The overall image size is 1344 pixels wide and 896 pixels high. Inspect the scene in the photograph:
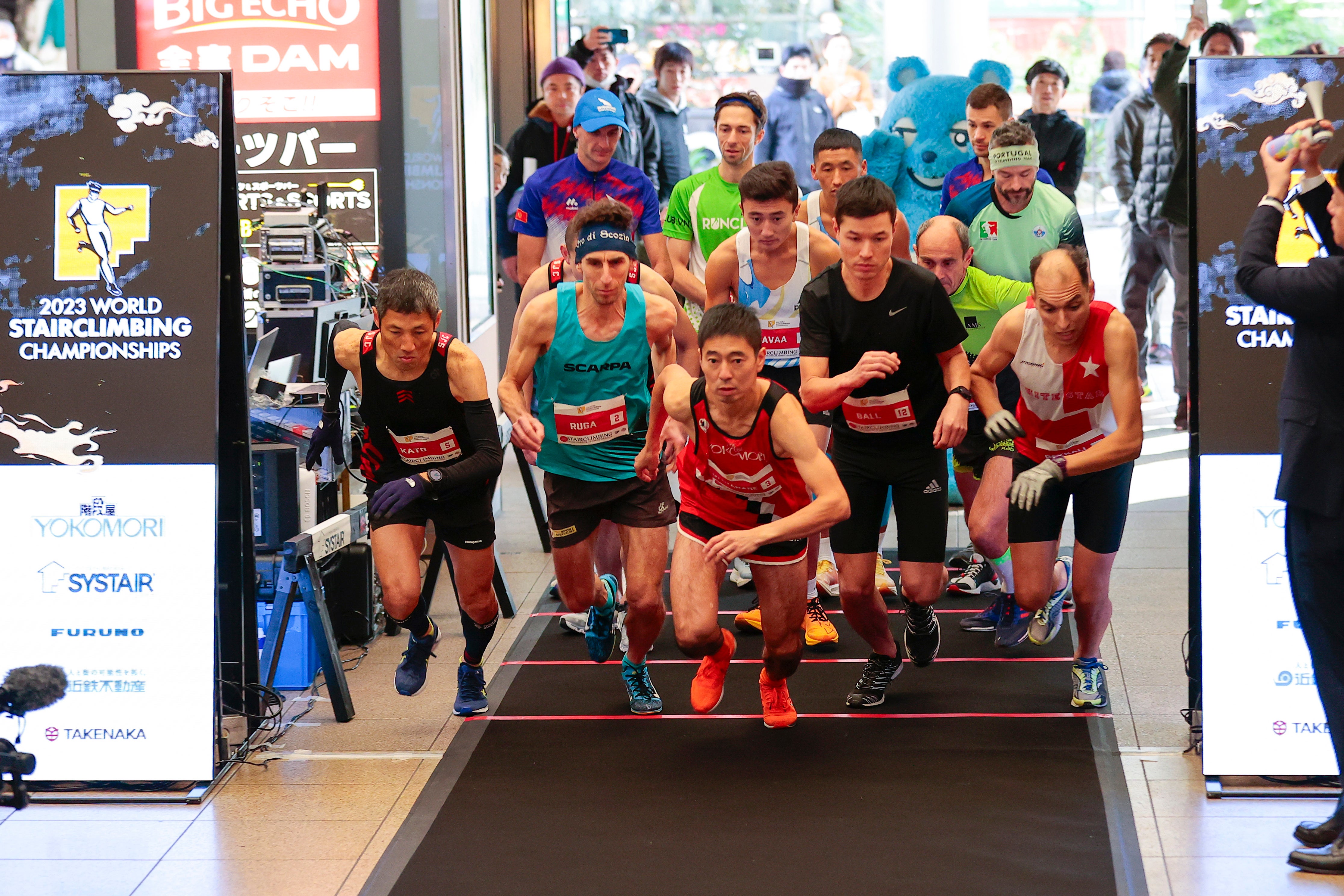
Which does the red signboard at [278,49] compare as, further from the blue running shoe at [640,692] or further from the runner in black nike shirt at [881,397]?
the blue running shoe at [640,692]

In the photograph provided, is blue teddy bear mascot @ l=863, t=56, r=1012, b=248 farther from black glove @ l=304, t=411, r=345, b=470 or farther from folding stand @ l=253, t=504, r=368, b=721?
folding stand @ l=253, t=504, r=368, b=721

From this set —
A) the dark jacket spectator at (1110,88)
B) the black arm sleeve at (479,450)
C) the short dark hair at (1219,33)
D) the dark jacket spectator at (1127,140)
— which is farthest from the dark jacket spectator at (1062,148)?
the black arm sleeve at (479,450)

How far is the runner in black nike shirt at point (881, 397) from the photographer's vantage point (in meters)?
4.55

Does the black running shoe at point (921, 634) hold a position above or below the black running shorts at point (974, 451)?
below

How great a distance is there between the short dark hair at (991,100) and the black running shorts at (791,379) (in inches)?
68.4

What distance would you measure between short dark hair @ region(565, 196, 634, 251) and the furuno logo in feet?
6.99

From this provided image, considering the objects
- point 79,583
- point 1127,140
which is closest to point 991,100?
point 79,583

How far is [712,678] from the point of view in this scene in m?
4.63

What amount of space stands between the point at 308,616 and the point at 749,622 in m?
1.79

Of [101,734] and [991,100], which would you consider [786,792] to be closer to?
[101,734]

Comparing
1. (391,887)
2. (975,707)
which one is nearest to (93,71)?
(391,887)

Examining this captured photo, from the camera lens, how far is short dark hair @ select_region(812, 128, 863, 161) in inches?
232

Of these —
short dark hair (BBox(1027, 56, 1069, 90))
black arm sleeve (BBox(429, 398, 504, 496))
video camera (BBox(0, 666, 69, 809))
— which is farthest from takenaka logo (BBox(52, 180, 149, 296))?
short dark hair (BBox(1027, 56, 1069, 90))

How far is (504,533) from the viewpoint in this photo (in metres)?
7.94
